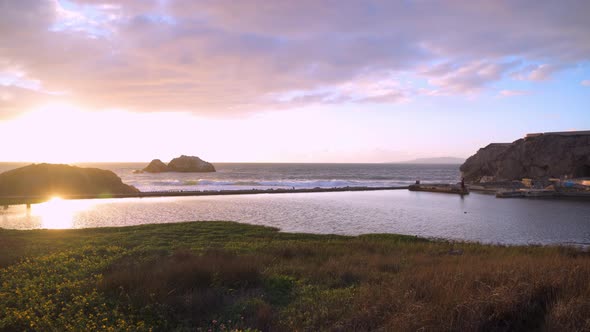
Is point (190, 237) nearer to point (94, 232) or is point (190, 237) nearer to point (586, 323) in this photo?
point (94, 232)

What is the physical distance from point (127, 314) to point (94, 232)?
17.9m

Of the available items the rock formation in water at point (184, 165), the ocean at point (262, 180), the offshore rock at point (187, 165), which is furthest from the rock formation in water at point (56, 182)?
the offshore rock at point (187, 165)

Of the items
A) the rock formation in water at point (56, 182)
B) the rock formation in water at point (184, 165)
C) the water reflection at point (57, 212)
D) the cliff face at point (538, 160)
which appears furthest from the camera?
the rock formation in water at point (184, 165)

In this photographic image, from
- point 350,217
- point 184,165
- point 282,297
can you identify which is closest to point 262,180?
point 350,217

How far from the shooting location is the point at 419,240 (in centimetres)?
2083

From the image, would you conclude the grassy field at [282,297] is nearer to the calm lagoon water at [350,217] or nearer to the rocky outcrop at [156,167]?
the calm lagoon water at [350,217]

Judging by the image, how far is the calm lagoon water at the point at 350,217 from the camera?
984 inches

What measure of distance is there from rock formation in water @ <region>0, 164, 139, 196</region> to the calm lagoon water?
7670 mm

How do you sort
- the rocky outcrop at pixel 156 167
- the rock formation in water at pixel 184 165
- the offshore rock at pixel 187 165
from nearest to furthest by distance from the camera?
the rocky outcrop at pixel 156 167 < the rock formation in water at pixel 184 165 < the offshore rock at pixel 187 165

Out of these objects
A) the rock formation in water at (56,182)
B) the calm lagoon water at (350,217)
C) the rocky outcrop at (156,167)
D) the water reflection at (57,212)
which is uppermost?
the rocky outcrop at (156,167)

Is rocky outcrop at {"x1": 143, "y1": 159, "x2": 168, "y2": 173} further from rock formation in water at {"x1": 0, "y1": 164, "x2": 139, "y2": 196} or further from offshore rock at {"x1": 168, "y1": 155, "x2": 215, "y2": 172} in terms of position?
rock formation in water at {"x1": 0, "y1": 164, "x2": 139, "y2": 196}

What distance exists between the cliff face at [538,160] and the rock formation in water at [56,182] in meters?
68.4

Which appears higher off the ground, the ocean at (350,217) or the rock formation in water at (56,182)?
the rock formation in water at (56,182)

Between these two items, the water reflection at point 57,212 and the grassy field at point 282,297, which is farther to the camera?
the water reflection at point 57,212
